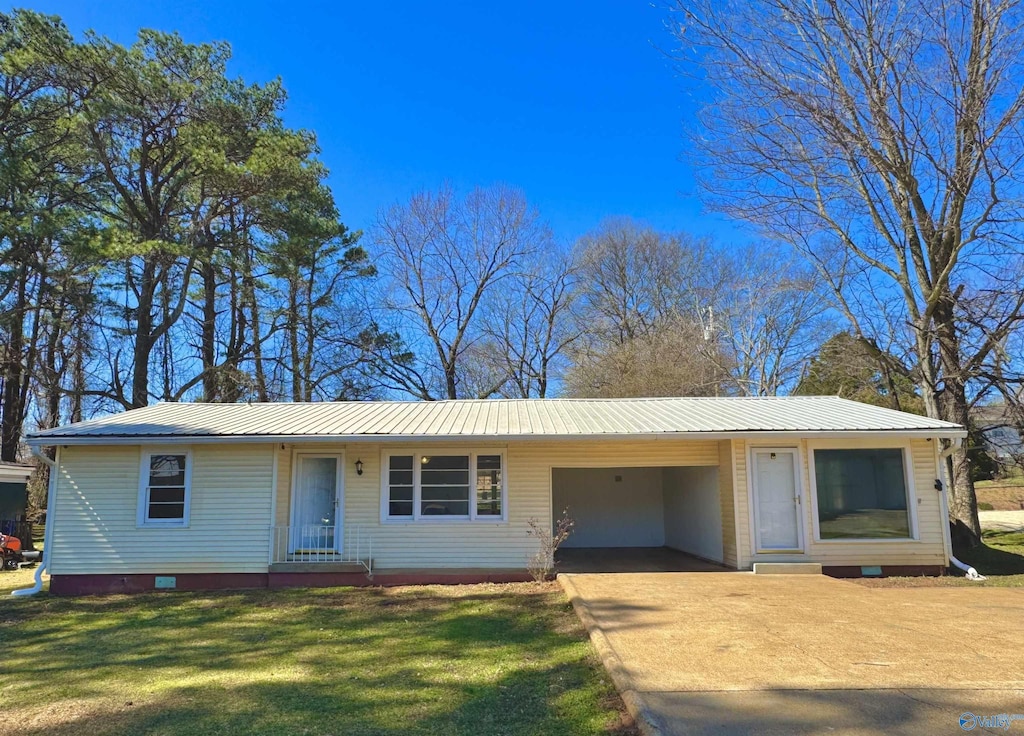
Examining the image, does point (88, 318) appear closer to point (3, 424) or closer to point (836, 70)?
point (3, 424)

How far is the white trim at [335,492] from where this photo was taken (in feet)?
33.7

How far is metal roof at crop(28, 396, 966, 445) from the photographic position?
984cm

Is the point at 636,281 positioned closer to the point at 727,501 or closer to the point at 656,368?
the point at 656,368

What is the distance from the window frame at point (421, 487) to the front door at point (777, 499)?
13.5 feet

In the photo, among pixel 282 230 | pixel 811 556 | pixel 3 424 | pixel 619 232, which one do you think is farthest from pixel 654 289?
pixel 3 424

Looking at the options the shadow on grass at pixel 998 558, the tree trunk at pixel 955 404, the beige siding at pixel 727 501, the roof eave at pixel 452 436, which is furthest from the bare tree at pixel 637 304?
the roof eave at pixel 452 436

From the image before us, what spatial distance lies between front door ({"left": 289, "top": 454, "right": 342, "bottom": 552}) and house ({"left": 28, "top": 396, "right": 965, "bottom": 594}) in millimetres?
24

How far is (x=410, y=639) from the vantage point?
6.62 metres

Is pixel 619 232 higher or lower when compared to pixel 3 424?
higher

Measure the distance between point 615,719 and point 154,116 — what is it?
2052 centimetres

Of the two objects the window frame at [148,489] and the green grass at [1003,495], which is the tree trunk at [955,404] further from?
the green grass at [1003,495]

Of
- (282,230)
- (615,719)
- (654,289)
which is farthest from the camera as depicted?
(654,289)

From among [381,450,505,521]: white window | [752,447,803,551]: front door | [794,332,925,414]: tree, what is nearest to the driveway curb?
[381,450,505,521]: white window

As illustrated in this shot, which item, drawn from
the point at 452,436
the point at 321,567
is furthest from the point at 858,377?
the point at 321,567
